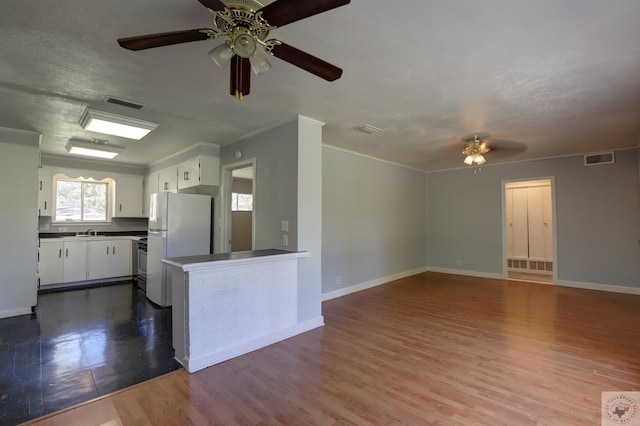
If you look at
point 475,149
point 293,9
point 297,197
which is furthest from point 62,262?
point 475,149

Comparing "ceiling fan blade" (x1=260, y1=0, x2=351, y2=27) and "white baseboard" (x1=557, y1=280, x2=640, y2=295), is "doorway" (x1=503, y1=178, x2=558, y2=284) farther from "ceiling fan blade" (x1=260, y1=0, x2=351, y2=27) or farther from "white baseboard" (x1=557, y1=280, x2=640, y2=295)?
"ceiling fan blade" (x1=260, y1=0, x2=351, y2=27)

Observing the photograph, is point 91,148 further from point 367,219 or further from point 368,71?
point 367,219

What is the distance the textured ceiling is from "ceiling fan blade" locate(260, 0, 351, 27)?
1.55 ft

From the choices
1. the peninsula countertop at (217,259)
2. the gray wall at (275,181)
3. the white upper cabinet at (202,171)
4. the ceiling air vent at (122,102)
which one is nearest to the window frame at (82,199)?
the white upper cabinet at (202,171)

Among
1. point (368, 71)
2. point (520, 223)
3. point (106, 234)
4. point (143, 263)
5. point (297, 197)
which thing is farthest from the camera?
point (520, 223)

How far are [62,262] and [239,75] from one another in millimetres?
5846

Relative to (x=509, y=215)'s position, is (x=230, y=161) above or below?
above

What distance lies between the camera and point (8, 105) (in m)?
3.13

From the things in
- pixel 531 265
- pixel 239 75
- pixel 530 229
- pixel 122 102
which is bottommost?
pixel 531 265

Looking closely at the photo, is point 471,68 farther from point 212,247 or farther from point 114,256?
point 114,256

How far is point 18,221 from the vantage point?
4066 millimetres

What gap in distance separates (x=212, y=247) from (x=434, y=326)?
11.5ft

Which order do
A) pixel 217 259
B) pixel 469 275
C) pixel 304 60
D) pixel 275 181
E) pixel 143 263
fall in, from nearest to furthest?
pixel 304 60 < pixel 217 259 < pixel 275 181 < pixel 143 263 < pixel 469 275

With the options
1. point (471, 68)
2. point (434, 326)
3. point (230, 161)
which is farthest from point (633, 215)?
point (230, 161)
